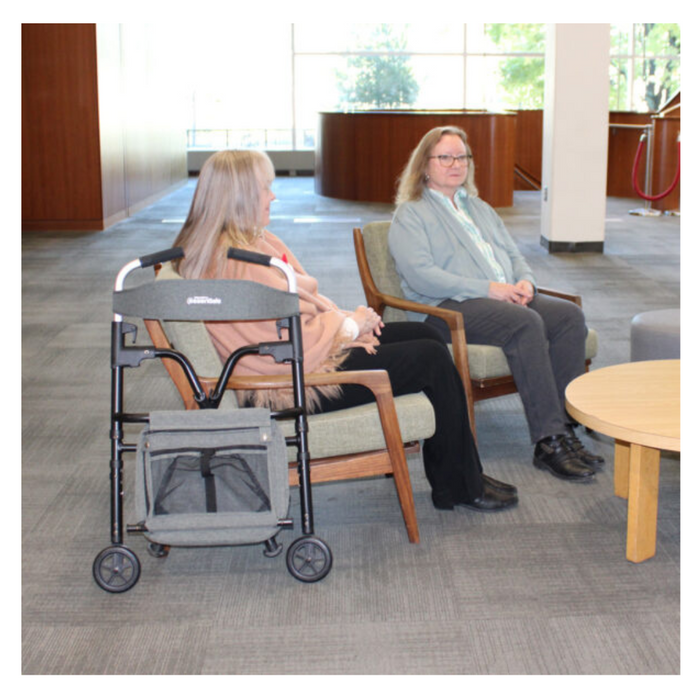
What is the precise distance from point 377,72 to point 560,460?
15.4 metres

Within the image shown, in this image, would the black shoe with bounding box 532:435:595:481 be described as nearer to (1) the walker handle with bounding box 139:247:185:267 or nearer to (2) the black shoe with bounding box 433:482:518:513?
(2) the black shoe with bounding box 433:482:518:513

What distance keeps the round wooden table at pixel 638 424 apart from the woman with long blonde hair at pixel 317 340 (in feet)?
1.24

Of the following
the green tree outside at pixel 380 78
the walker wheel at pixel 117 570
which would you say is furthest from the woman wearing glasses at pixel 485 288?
the green tree outside at pixel 380 78

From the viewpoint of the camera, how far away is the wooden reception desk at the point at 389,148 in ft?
38.3

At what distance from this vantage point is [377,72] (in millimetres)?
17656

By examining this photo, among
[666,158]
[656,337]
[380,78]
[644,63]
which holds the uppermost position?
[644,63]

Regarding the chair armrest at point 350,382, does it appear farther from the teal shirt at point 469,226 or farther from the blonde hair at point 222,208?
the teal shirt at point 469,226

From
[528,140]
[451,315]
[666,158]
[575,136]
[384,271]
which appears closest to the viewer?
[451,315]

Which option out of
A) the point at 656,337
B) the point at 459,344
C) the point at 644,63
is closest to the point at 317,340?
the point at 459,344

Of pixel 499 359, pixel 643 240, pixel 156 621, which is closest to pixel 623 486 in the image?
pixel 499 359

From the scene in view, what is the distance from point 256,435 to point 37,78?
27.0 ft

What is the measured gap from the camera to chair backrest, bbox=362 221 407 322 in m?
3.77

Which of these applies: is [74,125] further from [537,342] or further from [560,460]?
[560,460]
